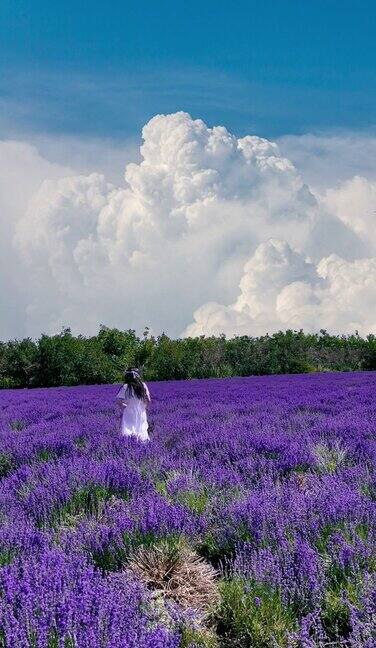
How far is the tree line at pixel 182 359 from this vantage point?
3186 centimetres

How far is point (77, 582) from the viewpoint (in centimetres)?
260

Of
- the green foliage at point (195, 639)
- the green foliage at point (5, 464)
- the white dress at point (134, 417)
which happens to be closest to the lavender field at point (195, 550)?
the green foliage at point (195, 639)

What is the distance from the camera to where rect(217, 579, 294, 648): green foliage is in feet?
8.75

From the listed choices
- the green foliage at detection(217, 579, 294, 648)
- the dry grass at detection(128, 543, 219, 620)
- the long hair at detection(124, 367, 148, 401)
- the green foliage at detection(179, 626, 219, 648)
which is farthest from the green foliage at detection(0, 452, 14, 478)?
the green foliage at detection(179, 626, 219, 648)

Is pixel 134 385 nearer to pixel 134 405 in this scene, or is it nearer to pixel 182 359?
pixel 134 405

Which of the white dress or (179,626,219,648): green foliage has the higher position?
the white dress

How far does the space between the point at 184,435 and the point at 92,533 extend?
3.97 m

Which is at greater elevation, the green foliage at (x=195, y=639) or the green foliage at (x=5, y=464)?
the green foliage at (x=5, y=464)

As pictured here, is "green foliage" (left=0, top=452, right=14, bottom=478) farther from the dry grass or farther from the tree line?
the tree line

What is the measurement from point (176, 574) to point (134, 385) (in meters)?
5.53

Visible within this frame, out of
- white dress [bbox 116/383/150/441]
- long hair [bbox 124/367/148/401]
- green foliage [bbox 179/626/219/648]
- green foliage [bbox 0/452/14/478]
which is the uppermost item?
long hair [bbox 124/367/148/401]

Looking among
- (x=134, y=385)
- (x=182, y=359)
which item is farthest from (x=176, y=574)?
(x=182, y=359)

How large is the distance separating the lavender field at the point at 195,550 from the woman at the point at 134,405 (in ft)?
7.29

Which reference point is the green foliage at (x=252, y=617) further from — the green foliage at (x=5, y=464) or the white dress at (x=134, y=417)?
the white dress at (x=134, y=417)
